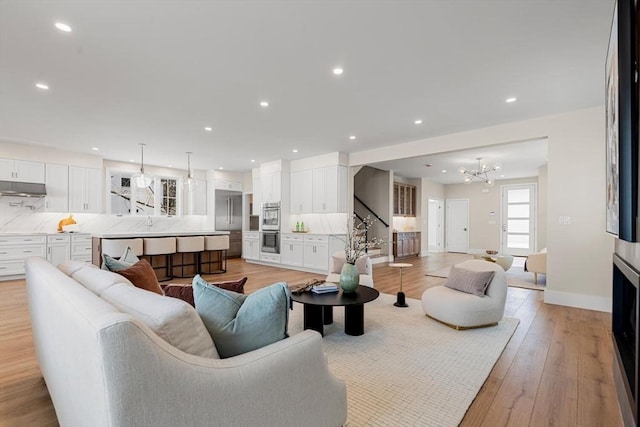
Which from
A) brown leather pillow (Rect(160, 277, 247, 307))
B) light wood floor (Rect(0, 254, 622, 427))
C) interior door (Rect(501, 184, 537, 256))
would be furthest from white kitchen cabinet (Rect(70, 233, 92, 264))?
interior door (Rect(501, 184, 537, 256))

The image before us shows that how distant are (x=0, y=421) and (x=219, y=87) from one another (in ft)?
11.3

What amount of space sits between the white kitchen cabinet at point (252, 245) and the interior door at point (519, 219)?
330 inches

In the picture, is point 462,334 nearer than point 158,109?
Yes

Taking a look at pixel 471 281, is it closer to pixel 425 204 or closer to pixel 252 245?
pixel 252 245

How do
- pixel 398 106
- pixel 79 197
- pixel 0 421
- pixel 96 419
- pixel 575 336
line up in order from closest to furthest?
pixel 96 419 → pixel 0 421 → pixel 575 336 → pixel 398 106 → pixel 79 197

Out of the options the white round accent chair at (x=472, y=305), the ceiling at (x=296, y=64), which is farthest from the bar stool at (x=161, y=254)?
the white round accent chair at (x=472, y=305)

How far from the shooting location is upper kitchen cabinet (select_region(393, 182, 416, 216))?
9726 mm

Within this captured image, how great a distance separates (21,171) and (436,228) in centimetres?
Result: 1237

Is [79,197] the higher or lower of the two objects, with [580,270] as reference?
higher

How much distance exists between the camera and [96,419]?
0.91 m

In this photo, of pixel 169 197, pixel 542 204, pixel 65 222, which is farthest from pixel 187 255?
pixel 542 204

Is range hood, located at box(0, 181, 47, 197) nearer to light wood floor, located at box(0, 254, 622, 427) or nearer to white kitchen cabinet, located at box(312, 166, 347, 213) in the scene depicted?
light wood floor, located at box(0, 254, 622, 427)

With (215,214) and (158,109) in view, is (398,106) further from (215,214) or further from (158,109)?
(215,214)

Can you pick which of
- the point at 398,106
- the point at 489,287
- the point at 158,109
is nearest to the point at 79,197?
the point at 158,109
